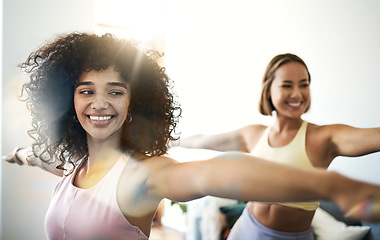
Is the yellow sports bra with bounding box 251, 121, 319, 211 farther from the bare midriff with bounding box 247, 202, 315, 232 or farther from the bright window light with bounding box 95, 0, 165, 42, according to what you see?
the bright window light with bounding box 95, 0, 165, 42

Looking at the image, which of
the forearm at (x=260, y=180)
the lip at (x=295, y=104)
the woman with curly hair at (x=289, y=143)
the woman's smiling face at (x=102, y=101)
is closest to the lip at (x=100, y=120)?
the woman's smiling face at (x=102, y=101)

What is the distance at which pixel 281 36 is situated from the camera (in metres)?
1.03

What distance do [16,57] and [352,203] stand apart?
1.27 m

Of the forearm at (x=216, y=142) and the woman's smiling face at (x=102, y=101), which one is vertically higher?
the woman's smiling face at (x=102, y=101)

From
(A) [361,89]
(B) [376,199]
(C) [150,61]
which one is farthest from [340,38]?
(B) [376,199]

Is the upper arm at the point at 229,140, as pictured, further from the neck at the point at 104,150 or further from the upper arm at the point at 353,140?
the neck at the point at 104,150

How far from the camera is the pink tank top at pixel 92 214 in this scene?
49 cm

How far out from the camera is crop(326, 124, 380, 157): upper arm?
2.08 ft

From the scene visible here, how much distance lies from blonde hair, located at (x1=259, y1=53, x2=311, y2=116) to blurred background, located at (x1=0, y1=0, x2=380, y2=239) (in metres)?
0.06

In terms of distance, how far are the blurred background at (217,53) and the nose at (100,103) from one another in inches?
24.2

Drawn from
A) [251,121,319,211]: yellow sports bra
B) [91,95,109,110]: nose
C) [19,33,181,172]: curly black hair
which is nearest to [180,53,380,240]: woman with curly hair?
[251,121,319,211]: yellow sports bra

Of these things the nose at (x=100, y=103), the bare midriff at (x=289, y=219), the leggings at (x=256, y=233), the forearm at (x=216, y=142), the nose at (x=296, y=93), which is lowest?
the leggings at (x=256, y=233)

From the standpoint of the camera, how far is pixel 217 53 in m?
1.30

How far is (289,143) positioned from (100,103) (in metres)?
0.53
